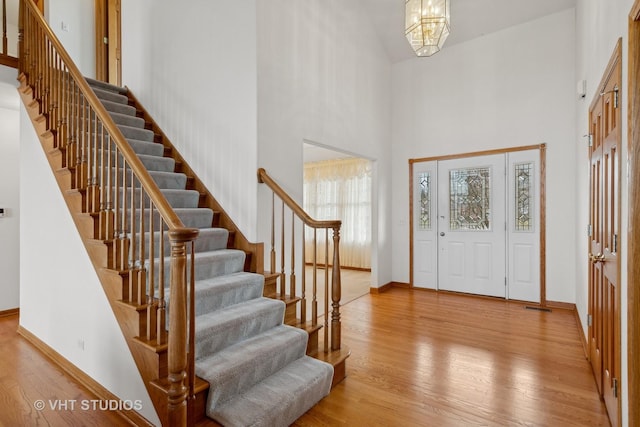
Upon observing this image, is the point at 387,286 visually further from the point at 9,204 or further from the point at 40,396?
the point at 9,204

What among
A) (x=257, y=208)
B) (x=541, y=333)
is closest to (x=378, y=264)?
(x=541, y=333)

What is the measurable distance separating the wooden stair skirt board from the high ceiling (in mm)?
3772

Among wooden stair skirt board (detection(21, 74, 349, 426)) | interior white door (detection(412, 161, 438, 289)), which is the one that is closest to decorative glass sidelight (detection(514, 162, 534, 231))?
interior white door (detection(412, 161, 438, 289))

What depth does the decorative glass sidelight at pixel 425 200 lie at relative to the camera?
17.5 feet

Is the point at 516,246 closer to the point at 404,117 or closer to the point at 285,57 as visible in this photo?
the point at 404,117

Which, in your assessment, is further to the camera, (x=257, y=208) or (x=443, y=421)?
(x=257, y=208)

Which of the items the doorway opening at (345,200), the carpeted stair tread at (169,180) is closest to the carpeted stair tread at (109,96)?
the carpeted stair tread at (169,180)

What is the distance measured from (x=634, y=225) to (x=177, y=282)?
2.07 metres

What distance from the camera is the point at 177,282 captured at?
163 centimetres

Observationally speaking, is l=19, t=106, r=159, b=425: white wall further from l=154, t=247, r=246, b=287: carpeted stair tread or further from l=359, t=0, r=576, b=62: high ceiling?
l=359, t=0, r=576, b=62: high ceiling

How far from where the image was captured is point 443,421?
6.71ft

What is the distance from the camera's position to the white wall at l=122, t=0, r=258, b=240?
3104 mm

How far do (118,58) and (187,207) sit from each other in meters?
2.96

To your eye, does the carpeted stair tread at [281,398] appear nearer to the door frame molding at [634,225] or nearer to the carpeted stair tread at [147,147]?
the door frame molding at [634,225]
